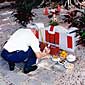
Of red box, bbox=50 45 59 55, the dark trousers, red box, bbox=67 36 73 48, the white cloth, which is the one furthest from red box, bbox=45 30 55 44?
the dark trousers

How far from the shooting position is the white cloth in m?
4.73

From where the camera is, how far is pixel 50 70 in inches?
195

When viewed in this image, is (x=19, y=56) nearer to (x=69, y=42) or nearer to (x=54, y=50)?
(x=54, y=50)

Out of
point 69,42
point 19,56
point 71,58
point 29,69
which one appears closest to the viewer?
point 19,56

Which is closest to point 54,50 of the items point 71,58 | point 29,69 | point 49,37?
point 49,37

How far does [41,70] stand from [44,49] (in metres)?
0.53

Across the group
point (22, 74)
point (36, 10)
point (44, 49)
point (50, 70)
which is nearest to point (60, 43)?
point (44, 49)

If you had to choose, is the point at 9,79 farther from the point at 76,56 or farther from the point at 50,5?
the point at 50,5

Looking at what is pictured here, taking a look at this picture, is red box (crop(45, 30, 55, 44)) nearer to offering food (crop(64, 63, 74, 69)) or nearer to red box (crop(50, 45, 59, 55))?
red box (crop(50, 45, 59, 55))

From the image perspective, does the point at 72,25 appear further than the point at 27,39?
Yes

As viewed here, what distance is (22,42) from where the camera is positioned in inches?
187

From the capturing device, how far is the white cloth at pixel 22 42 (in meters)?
4.73

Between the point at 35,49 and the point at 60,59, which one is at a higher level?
the point at 35,49

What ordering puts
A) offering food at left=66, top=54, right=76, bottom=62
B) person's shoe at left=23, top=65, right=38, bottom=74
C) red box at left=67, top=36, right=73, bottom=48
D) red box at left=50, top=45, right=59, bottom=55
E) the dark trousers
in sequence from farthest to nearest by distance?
red box at left=50, top=45, right=59, bottom=55 → red box at left=67, top=36, right=73, bottom=48 → offering food at left=66, top=54, right=76, bottom=62 → person's shoe at left=23, top=65, right=38, bottom=74 → the dark trousers
